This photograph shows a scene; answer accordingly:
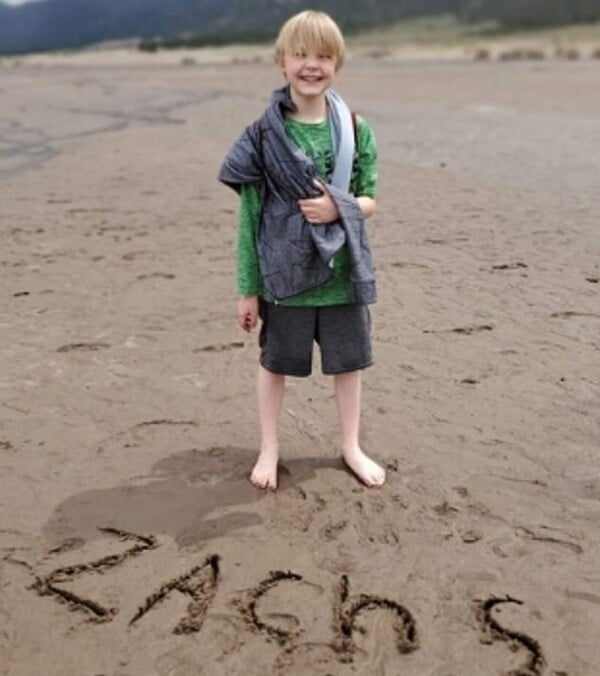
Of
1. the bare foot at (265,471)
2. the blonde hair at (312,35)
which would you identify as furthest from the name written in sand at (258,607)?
the blonde hair at (312,35)

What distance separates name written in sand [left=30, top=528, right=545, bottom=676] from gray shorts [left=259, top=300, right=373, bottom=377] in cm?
74

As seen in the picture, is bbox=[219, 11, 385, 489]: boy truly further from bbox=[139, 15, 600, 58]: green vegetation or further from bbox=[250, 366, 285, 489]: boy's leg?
bbox=[139, 15, 600, 58]: green vegetation

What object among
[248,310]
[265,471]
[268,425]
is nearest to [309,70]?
[248,310]

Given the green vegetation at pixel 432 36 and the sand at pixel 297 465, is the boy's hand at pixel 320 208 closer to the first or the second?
the sand at pixel 297 465

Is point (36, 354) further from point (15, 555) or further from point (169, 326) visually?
point (15, 555)

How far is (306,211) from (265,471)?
3.38 ft

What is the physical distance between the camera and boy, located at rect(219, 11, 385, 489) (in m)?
3.15

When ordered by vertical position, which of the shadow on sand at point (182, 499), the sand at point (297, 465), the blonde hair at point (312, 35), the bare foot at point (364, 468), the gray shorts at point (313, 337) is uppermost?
the blonde hair at point (312, 35)

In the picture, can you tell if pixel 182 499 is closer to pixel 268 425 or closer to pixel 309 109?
pixel 268 425

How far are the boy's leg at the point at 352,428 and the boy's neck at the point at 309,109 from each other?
0.92m

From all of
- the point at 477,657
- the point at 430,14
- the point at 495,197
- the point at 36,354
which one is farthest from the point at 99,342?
the point at 430,14

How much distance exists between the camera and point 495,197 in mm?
9180

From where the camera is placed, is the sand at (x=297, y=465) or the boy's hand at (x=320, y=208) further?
the boy's hand at (x=320, y=208)

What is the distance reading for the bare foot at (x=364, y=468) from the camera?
11.9ft
